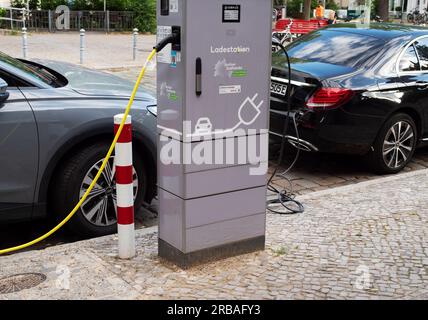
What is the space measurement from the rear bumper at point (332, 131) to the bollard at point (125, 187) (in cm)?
282

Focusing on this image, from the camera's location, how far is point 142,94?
518cm

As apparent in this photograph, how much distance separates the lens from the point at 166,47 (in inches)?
145

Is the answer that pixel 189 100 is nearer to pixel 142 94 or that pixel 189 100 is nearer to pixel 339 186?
pixel 142 94

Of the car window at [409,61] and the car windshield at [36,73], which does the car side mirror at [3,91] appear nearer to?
the car windshield at [36,73]

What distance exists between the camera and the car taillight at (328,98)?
20.5ft

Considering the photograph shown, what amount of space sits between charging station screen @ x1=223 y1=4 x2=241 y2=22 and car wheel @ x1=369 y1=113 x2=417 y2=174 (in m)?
3.43

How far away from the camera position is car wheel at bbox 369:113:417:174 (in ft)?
21.9

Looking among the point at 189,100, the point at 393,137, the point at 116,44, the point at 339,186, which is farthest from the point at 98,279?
the point at 116,44

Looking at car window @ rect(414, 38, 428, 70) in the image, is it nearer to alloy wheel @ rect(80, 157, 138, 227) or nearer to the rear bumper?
the rear bumper

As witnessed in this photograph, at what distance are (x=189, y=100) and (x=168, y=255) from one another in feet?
3.60

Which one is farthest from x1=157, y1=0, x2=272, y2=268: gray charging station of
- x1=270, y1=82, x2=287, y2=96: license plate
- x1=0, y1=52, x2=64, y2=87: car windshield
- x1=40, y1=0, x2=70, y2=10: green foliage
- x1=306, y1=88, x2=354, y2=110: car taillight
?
x1=40, y1=0, x2=70, y2=10: green foliage

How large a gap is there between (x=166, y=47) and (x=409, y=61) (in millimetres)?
4204

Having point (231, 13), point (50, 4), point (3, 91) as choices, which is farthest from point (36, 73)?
point (50, 4)

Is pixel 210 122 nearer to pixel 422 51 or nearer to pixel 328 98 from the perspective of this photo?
pixel 328 98
